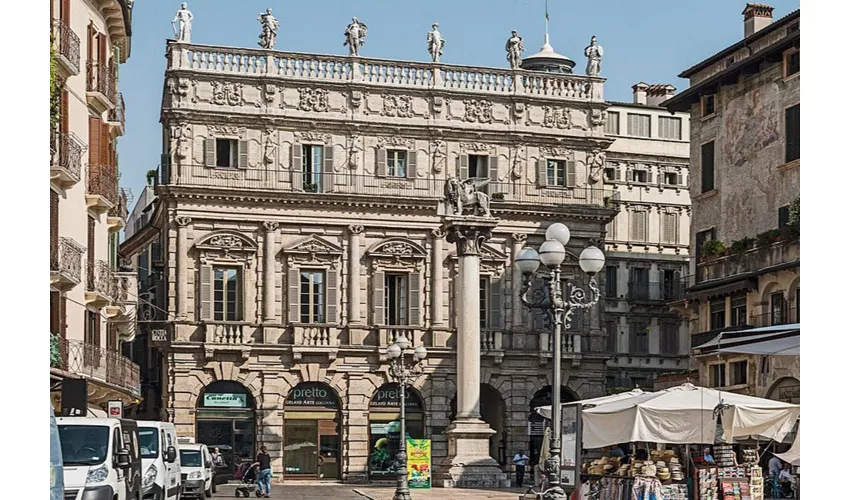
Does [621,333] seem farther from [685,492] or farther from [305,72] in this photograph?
[685,492]

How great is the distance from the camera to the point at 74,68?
92.6 ft

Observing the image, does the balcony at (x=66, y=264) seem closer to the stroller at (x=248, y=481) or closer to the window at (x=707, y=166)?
the stroller at (x=248, y=481)

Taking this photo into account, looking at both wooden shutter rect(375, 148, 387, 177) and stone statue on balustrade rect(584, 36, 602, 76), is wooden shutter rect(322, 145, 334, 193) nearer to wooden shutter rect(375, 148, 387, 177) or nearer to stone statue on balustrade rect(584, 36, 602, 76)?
wooden shutter rect(375, 148, 387, 177)

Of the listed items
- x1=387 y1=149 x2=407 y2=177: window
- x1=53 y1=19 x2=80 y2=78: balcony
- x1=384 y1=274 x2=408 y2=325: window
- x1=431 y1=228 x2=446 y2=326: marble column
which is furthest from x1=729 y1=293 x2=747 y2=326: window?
x1=53 y1=19 x2=80 y2=78: balcony

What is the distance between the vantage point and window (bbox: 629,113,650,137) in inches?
2212

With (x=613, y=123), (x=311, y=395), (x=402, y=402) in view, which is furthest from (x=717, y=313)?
(x=613, y=123)

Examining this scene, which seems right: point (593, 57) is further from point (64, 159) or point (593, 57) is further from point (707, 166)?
point (64, 159)

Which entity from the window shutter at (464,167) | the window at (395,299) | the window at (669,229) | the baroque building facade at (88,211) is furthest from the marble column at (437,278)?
the baroque building facade at (88,211)

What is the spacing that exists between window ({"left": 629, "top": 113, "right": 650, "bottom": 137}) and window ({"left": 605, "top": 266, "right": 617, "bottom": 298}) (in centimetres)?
530

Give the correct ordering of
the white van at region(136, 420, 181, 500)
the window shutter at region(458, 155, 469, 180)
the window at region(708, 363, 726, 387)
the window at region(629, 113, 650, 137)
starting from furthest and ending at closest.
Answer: the window at region(629, 113, 650, 137)
the window shutter at region(458, 155, 469, 180)
the window at region(708, 363, 726, 387)
the white van at region(136, 420, 181, 500)

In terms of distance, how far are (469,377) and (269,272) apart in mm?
10697

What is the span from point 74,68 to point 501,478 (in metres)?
15.9

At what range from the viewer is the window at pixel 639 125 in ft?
184
